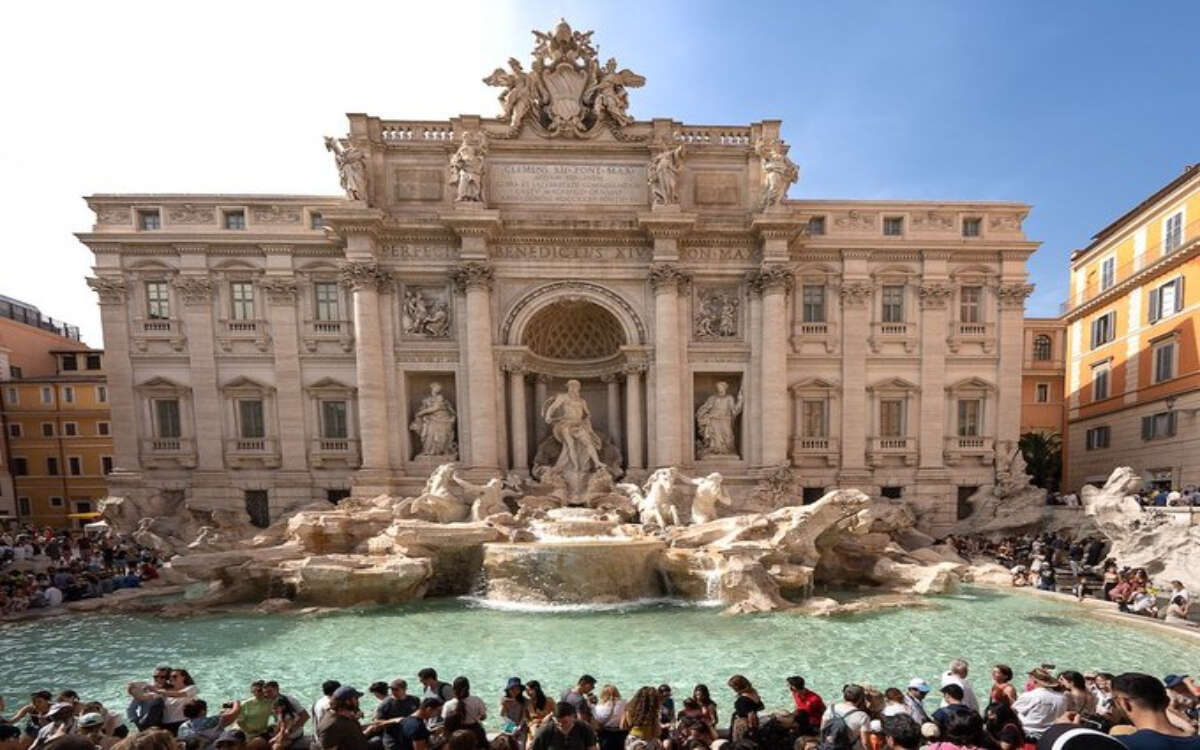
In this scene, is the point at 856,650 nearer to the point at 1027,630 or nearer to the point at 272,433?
the point at 1027,630

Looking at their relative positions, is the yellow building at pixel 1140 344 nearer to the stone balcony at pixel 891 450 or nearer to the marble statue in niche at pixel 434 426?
the stone balcony at pixel 891 450

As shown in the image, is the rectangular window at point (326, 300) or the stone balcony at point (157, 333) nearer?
the stone balcony at point (157, 333)

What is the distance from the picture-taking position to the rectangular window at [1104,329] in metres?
21.3

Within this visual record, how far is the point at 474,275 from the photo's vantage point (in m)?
17.4

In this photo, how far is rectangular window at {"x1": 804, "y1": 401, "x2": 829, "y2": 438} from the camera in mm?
19062

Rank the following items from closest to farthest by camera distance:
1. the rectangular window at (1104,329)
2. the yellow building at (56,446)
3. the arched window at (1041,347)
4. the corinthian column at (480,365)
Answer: the corinthian column at (480,365) < the rectangular window at (1104,329) < the yellow building at (56,446) < the arched window at (1041,347)

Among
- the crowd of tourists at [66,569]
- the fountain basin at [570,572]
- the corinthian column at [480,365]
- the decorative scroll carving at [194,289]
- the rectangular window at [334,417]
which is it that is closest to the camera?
the crowd of tourists at [66,569]

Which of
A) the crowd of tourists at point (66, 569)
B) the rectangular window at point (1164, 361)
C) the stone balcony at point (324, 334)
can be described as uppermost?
the stone balcony at point (324, 334)

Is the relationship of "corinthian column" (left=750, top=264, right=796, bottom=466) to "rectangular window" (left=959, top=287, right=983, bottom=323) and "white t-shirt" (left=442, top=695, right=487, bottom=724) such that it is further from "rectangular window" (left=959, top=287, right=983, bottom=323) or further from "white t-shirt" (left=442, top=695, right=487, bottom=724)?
"white t-shirt" (left=442, top=695, right=487, bottom=724)

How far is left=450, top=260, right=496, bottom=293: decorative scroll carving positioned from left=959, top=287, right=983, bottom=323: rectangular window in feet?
56.8

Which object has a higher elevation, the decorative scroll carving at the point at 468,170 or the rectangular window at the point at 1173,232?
the decorative scroll carving at the point at 468,170

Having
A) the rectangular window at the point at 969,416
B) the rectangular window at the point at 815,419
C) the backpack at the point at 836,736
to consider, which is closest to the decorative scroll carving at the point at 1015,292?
the rectangular window at the point at 969,416

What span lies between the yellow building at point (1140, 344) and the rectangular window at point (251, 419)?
104 feet

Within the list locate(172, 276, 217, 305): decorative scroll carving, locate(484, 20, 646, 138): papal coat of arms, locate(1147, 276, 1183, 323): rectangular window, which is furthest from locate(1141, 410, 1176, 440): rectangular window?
locate(172, 276, 217, 305): decorative scroll carving
